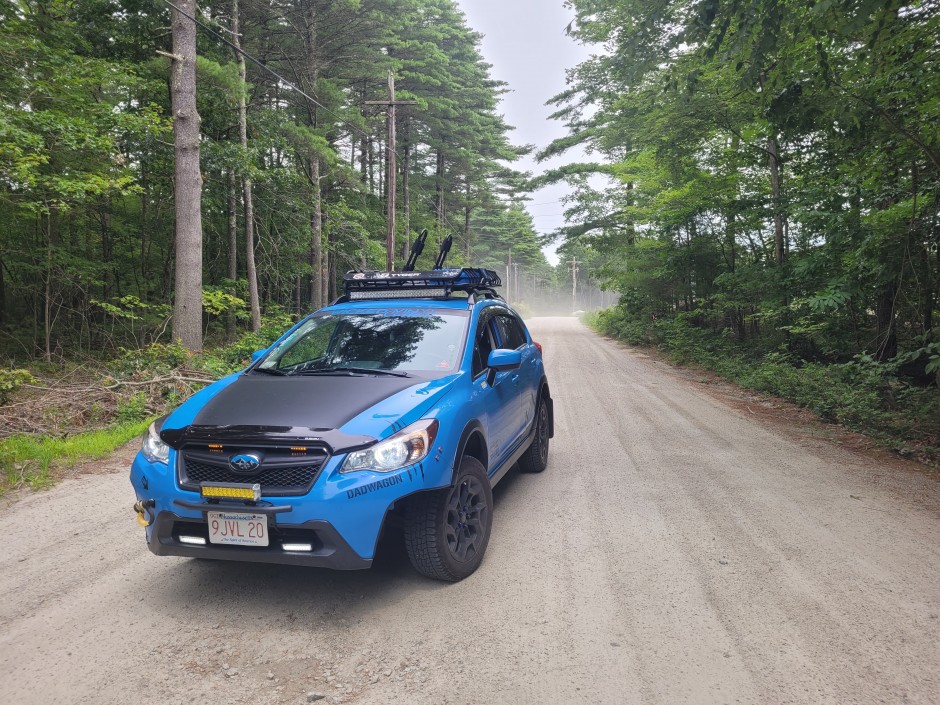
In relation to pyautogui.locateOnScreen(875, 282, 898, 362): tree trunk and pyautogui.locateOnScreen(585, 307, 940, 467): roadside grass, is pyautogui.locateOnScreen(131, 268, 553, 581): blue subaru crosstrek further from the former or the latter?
pyautogui.locateOnScreen(875, 282, 898, 362): tree trunk

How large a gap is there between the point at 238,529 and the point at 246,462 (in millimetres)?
355

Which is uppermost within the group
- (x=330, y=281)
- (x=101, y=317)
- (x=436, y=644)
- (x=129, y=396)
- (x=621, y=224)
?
(x=621, y=224)

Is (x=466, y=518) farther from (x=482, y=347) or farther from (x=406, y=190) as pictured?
(x=406, y=190)

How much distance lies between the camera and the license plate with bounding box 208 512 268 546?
2873 mm

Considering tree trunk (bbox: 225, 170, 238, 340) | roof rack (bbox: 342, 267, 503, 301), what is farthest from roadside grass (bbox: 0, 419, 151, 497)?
tree trunk (bbox: 225, 170, 238, 340)

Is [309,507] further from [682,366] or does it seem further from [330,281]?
[330,281]

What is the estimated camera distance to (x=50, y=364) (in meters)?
12.2

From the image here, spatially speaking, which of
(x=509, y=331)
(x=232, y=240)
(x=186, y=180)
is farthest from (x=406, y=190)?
(x=509, y=331)

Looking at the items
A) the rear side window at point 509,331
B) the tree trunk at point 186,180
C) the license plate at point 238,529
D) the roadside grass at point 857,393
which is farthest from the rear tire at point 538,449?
the tree trunk at point 186,180

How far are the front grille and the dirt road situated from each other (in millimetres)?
765

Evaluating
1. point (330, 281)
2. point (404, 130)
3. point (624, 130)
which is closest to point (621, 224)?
point (624, 130)

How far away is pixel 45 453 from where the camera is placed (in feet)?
19.6

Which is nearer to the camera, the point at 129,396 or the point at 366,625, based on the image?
the point at 366,625

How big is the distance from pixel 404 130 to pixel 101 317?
61.9ft
